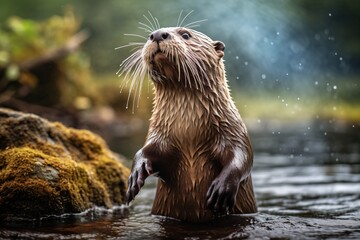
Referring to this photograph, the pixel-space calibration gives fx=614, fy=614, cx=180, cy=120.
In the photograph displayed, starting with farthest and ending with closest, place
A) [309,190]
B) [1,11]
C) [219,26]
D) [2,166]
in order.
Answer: [1,11] < [219,26] < [309,190] < [2,166]

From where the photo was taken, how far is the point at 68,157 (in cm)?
498

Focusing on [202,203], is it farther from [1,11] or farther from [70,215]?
[1,11]

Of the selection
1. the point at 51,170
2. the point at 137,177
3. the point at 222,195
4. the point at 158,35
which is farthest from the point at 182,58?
the point at 51,170

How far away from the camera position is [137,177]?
412 centimetres

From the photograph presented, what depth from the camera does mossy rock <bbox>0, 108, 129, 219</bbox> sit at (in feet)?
14.0

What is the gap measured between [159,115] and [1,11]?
19.8 meters

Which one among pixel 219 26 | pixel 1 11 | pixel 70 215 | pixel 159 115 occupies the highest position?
pixel 1 11

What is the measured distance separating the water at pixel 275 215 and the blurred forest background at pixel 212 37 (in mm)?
2083

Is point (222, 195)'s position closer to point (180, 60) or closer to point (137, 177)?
point (137, 177)

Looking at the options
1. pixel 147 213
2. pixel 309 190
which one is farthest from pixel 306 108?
pixel 147 213

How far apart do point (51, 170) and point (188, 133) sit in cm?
104

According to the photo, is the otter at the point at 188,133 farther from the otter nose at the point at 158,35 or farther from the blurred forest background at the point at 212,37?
the blurred forest background at the point at 212,37

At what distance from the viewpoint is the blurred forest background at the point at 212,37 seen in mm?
11859

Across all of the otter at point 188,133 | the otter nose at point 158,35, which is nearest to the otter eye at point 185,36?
the otter at point 188,133
